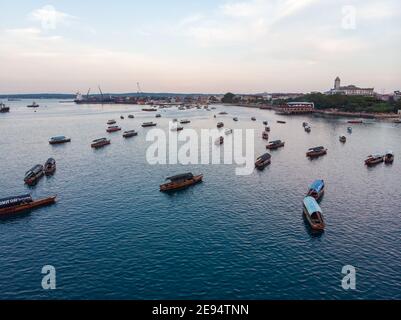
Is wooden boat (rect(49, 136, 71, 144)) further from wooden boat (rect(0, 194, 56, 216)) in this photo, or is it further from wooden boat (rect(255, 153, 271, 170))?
wooden boat (rect(255, 153, 271, 170))

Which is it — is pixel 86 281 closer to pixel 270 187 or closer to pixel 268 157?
pixel 270 187

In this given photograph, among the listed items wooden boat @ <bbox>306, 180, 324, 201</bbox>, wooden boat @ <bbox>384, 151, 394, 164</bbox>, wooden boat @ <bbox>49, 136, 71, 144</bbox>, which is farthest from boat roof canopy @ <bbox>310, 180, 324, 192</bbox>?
wooden boat @ <bbox>49, 136, 71, 144</bbox>

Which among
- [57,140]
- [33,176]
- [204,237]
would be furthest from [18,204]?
[57,140]

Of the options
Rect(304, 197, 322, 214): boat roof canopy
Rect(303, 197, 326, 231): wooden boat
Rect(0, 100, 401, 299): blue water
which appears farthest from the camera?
Rect(304, 197, 322, 214): boat roof canopy

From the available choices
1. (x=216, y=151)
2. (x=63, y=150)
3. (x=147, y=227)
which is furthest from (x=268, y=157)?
(x=63, y=150)

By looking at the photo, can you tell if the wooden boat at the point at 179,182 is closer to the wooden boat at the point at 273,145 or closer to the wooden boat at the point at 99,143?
the wooden boat at the point at 273,145

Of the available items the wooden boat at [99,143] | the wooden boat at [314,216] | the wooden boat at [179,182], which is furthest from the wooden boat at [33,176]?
the wooden boat at [314,216]

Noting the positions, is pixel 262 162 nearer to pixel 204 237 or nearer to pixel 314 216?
pixel 314 216
